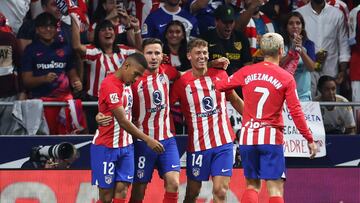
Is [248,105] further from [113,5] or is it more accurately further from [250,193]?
[113,5]

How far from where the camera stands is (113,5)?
16.4 meters

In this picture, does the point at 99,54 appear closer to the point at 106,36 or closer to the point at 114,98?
the point at 106,36

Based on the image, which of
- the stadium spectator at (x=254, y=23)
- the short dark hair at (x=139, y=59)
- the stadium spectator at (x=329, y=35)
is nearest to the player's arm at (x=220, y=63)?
the short dark hair at (x=139, y=59)

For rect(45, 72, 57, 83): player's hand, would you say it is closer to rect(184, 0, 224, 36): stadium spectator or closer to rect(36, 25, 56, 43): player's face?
rect(36, 25, 56, 43): player's face

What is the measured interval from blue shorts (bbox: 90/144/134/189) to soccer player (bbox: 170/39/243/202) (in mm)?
895

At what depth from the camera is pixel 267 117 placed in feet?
40.4

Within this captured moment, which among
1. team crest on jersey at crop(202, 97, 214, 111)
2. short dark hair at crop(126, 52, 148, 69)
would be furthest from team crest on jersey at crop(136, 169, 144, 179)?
short dark hair at crop(126, 52, 148, 69)

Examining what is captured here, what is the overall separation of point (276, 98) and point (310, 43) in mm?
4632

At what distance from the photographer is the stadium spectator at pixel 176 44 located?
51.3ft

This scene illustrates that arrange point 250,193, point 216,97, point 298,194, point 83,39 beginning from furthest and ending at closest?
point 83,39 < point 298,194 < point 216,97 < point 250,193

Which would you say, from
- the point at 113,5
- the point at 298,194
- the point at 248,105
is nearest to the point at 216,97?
the point at 248,105

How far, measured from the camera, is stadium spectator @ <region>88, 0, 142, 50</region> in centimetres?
1592

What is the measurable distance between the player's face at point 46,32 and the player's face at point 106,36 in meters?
0.66

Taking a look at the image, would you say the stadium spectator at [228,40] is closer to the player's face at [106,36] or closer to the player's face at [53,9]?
the player's face at [106,36]
